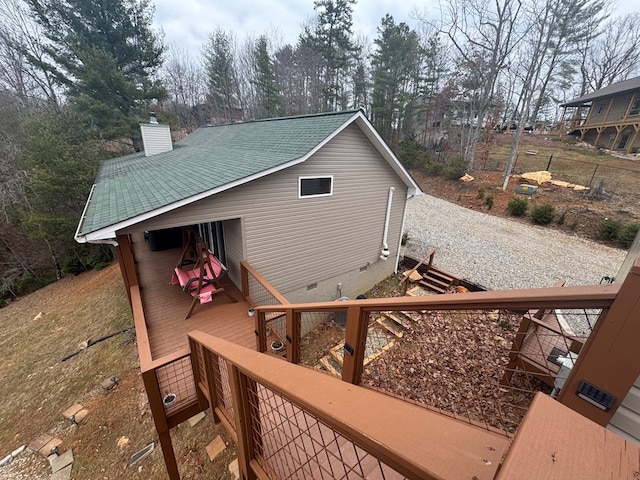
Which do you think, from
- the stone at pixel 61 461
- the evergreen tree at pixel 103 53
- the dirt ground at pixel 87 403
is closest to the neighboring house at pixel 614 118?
the dirt ground at pixel 87 403

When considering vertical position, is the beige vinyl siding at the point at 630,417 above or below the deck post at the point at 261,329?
above

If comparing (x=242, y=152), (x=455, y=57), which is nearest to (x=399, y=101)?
(x=455, y=57)

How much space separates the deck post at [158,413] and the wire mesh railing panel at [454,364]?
2.96 meters

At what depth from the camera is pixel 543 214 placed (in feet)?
43.0

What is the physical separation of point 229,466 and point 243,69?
110 ft

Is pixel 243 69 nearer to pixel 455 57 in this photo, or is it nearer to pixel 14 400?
pixel 455 57

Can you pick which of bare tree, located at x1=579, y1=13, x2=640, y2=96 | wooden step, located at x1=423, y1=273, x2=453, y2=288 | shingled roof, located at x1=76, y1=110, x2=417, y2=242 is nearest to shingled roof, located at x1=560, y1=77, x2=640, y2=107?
bare tree, located at x1=579, y1=13, x2=640, y2=96

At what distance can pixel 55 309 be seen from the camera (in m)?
10.1

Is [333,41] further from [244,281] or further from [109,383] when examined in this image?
[109,383]

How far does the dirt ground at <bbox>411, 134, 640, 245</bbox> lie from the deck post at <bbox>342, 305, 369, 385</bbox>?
50.0ft

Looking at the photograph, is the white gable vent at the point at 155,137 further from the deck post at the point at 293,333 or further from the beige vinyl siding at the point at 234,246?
the deck post at the point at 293,333

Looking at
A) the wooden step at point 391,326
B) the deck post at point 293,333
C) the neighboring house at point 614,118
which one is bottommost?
the wooden step at point 391,326

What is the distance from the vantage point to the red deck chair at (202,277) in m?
5.32

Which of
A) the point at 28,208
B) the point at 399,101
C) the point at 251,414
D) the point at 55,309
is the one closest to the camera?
the point at 251,414
